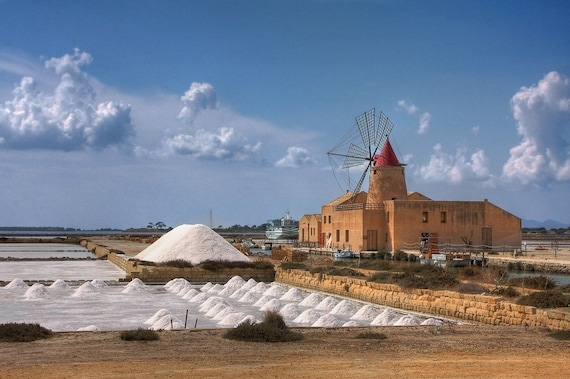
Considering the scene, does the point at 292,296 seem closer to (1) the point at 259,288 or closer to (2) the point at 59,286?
(1) the point at 259,288

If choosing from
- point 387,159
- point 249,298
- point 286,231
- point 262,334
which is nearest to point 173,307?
point 249,298

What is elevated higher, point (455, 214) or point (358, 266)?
point (455, 214)

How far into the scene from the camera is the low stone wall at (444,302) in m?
8.53

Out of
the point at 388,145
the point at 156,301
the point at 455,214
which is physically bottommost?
the point at 156,301

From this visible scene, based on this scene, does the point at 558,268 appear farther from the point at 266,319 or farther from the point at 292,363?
the point at 292,363

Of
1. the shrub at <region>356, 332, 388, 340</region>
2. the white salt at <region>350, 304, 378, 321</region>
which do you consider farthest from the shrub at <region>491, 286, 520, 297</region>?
the shrub at <region>356, 332, 388, 340</region>

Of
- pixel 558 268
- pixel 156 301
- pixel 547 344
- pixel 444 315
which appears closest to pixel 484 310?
pixel 444 315

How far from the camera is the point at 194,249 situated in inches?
824

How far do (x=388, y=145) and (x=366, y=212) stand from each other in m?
4.79

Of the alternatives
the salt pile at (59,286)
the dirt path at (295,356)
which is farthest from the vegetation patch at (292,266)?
the dirt path at (295,356)

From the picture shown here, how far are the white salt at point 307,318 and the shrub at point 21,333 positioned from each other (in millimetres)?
4261

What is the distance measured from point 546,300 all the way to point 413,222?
50.1ft

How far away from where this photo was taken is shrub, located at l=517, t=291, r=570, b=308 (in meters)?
8.77

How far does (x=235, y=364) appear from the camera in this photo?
555 centimetres
